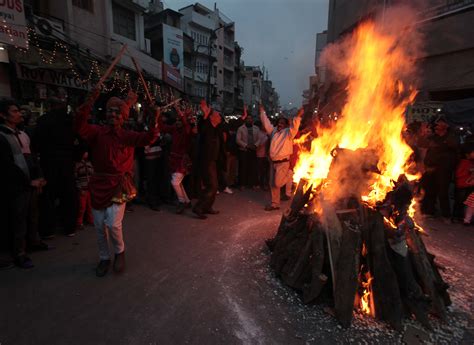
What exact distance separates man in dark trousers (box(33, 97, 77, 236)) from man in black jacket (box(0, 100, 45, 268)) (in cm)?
73

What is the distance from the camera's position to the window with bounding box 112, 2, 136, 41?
18.2 meters

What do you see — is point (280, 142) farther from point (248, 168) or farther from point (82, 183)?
point (82, 183)

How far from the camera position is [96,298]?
3291 mm

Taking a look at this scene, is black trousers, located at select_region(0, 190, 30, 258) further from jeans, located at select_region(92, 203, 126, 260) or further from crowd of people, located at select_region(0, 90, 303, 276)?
jeans, located at select_region(92, 203, 126, 260)

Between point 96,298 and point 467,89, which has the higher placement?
point 467,89

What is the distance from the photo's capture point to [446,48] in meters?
11.8

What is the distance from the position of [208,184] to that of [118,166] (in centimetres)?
278

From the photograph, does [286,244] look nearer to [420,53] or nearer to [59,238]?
[59,238]

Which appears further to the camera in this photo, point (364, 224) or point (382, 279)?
point (364, 224)

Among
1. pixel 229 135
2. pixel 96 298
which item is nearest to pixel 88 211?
pixel 96 298

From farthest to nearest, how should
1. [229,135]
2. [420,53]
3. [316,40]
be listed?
[316,40], [420,53], [229,135]

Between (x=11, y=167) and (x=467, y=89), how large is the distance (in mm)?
14881

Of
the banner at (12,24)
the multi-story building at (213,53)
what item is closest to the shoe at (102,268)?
the banner at (12,24)

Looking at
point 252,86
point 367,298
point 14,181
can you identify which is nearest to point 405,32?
point 367,298
